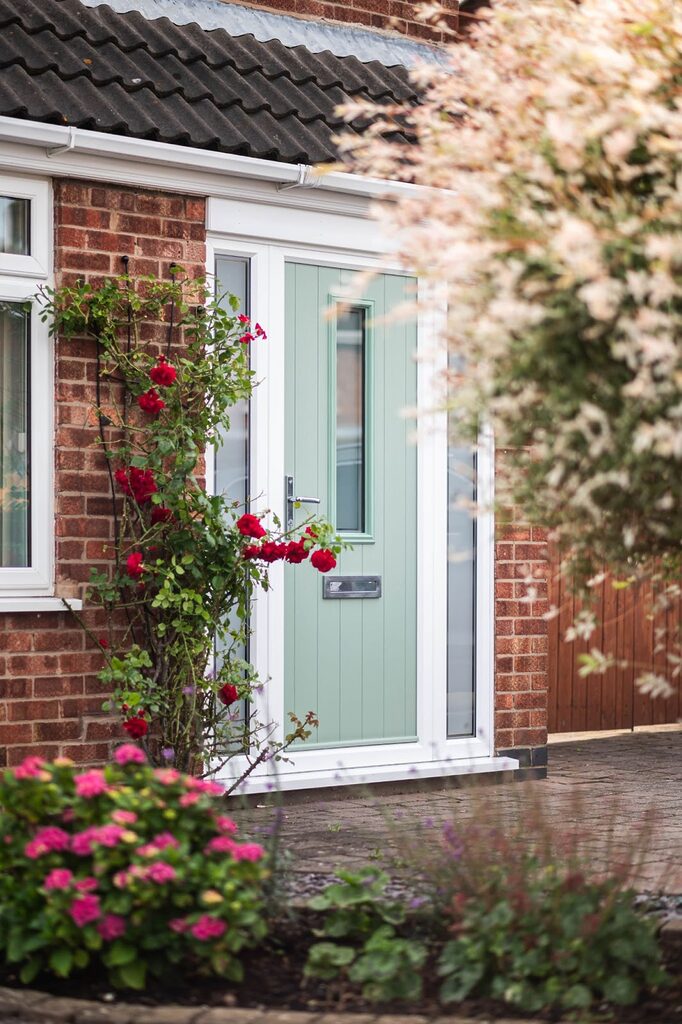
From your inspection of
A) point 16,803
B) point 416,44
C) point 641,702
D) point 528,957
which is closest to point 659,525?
point 528,957

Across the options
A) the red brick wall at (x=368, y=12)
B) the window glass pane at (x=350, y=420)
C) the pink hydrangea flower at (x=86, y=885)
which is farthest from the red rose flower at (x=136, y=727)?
the red brick wall at (x=368, y=12)

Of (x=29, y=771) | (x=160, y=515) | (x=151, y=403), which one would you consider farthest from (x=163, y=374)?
(x=29, y=771)

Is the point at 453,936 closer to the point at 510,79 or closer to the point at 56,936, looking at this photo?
the point at 56,936

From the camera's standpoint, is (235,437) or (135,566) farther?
(235,437)

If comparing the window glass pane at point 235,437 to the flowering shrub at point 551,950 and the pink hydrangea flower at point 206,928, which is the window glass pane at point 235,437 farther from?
the pink hydrangea flower at point 206,928

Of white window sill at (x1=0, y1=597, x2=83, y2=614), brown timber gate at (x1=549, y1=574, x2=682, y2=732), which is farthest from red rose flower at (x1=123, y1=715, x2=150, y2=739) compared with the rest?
brown timber gate at (x1=549, y1=574, x2=682, y2=732)

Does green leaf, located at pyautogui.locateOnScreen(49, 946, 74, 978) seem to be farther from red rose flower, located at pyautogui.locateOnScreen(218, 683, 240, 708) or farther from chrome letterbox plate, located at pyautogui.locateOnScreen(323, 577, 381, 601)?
chrome letterbox plate, located at pyautogui.locateOnScreen(323, 577, 381, 601)

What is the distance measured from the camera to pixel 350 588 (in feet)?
24.6

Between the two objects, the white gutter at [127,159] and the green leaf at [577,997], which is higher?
the white gutter at [127,159]

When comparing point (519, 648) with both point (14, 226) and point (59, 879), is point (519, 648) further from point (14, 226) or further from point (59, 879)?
point (59, 879)

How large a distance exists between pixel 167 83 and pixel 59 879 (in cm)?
423

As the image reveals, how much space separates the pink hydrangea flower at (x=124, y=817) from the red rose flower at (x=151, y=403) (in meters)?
2.76

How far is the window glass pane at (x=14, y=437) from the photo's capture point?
252 inches

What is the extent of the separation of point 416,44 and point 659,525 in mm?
5710
